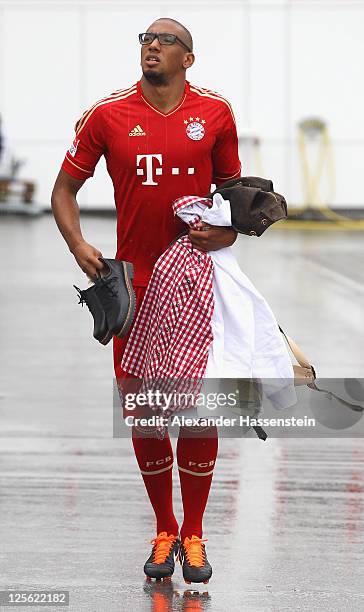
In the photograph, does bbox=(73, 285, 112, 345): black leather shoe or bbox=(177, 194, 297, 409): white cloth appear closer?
bbox=(177, 194, 297, 409): white cloth

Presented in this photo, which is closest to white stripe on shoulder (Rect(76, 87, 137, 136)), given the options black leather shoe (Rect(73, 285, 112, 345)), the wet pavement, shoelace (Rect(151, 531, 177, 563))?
black leather shoe (Rect(73, 285, 112, 345))

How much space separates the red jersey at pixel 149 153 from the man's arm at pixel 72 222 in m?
0.06

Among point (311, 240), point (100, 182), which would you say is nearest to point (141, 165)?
point (311, 240)

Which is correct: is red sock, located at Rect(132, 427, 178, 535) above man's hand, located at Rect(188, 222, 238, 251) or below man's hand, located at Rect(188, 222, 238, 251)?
below

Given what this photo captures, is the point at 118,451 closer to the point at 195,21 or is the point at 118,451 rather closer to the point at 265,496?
the point at 265,496

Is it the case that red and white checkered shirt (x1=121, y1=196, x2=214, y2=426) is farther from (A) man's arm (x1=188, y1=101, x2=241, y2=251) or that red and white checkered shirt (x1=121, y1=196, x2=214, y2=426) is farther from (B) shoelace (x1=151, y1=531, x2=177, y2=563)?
(B) shoelace (x1=151, y1=531, x2=177, y2=563)

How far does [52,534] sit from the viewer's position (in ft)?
19.5

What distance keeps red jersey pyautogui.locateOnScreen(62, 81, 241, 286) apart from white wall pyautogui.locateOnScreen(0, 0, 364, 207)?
17.1m

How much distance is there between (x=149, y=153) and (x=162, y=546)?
1499mm

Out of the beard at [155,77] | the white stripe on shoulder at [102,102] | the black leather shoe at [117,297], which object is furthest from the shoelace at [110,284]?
the beard at [155,77]

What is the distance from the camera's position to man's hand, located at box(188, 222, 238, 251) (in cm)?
523

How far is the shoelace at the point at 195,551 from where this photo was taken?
5324mm

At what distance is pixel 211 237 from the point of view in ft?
17.2

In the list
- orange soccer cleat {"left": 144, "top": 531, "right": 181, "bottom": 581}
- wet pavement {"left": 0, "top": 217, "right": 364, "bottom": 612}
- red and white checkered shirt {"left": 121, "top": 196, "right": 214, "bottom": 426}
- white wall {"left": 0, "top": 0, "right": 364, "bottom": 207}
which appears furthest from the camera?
white wall {"left": 0, "top": 0, "right": 364, "bottom": 207}
